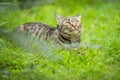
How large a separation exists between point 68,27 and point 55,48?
46 cm

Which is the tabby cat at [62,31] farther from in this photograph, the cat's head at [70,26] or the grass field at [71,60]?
the grass field at [71,60]

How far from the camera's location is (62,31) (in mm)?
8125

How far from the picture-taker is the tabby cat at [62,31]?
26.3 ft

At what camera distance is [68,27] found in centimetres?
801

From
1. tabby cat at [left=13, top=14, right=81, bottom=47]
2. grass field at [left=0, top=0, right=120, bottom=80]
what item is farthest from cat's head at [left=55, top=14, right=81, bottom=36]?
grass field at [left=0, top=0, right=120, bottom=80]

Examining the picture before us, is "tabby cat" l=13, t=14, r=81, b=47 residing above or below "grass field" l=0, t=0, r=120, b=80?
above

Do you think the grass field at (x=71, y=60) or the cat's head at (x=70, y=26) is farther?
the cat's head at (x=70, y=26)

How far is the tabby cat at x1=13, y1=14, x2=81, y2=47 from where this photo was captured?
316 inches

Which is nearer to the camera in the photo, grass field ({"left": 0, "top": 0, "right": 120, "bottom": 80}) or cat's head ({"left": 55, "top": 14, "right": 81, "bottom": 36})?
grass field ({"left": 0, "top": 0, "right": 120, "bottom": 80})

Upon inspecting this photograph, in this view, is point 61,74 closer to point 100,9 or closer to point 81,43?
point 81,43

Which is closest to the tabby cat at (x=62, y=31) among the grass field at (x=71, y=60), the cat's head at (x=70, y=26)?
the cat's head at (x=70, y=26)

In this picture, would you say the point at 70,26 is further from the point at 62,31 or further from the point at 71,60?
the point at 71,60

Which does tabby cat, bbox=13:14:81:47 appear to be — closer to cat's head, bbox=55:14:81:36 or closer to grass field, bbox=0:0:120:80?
cat's head, bbox=55:14:81:36

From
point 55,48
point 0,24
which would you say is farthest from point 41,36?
point 0,24
